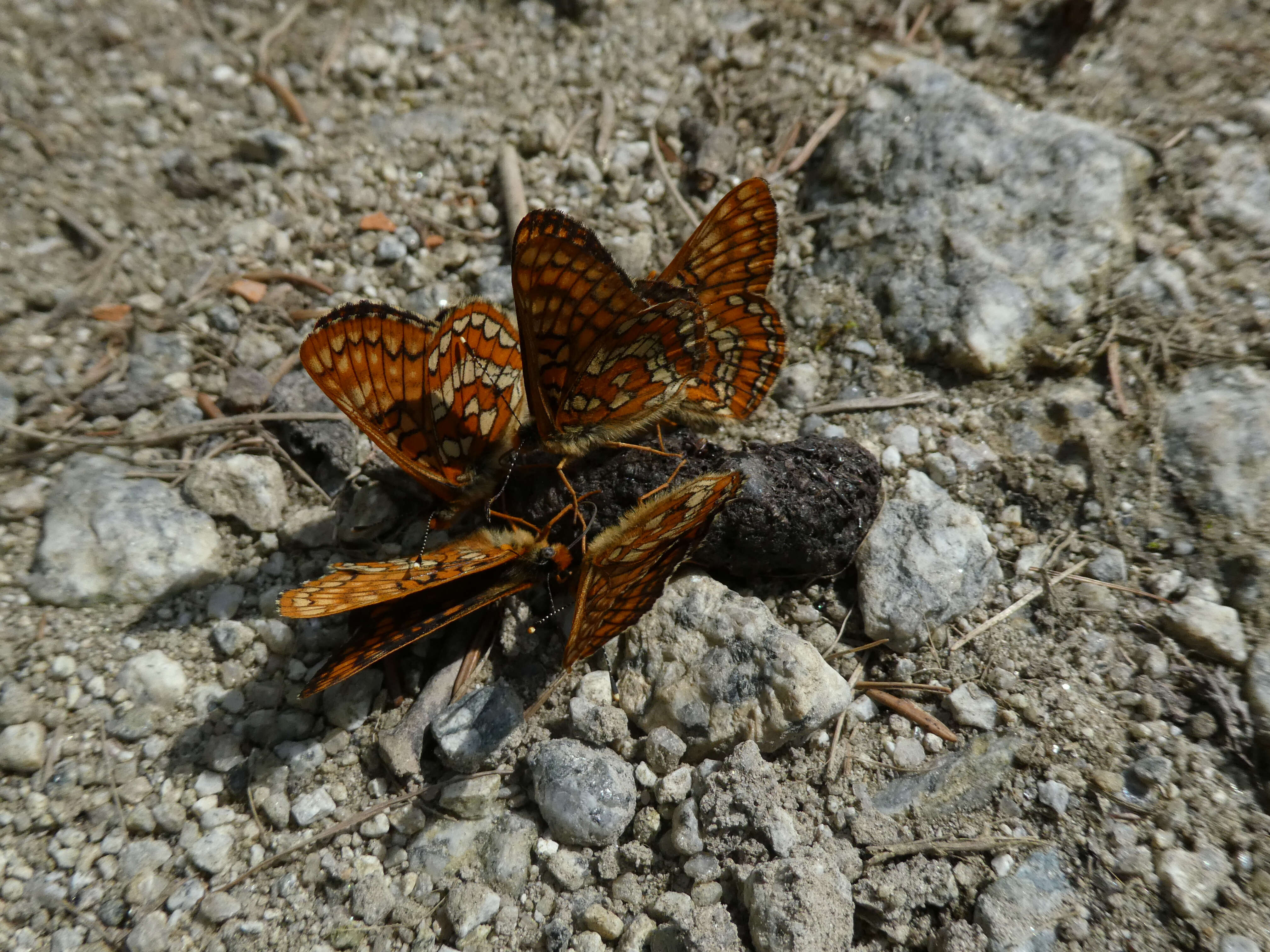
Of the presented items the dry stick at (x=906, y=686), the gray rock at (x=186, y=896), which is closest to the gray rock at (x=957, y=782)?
the dry stick at (x=906, y=686)

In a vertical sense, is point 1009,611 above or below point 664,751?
above

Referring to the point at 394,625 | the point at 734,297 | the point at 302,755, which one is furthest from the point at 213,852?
the point at 734,297

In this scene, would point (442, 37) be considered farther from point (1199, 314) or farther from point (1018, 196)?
point (1199, 314)

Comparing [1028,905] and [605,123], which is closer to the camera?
[1028,905]

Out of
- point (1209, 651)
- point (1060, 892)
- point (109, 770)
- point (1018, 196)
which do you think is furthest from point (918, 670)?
point (109, 770)

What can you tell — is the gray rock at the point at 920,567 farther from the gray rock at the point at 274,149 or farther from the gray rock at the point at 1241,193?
the gray rock at the point at 274,149

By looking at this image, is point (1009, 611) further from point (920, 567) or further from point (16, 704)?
point (16, 704)
